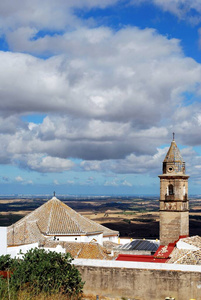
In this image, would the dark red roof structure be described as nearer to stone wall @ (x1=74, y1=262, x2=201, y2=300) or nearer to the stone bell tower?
the stone bell tower

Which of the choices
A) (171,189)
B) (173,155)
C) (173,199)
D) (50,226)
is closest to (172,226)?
(173,199)

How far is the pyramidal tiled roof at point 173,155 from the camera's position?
29.4 meters

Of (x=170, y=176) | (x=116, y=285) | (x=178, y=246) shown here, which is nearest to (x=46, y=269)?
(x=116, y=285)

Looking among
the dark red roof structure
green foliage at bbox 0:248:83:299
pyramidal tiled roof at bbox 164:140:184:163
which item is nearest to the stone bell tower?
pyramidal tiled roof at bbox 164:140:184:163

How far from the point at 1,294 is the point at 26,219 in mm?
20017

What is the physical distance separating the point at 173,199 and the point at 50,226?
9651mm

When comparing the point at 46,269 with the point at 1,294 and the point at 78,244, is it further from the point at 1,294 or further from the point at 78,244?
the point at 78,244

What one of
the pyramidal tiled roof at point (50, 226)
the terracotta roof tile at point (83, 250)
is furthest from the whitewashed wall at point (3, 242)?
the terracotta roof tile at point (83, 250)

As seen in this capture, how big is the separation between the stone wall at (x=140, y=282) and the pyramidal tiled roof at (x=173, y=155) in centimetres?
1014

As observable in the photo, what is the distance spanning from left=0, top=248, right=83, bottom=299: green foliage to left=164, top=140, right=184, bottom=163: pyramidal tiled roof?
13.4 metres

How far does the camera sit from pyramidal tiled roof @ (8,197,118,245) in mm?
29141

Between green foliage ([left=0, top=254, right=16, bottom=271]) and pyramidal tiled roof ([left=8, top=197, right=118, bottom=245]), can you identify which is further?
pyramidal tiled roof ([left=8, top=197, right=118, bottom=245])

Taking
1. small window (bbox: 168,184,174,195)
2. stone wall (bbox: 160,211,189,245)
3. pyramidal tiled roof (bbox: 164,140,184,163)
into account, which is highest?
pyramidal tiled roof (bbox: 164,140,184,163)

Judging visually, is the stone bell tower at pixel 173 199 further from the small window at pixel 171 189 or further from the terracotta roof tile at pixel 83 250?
the terracotta roof tile at pixel 83 250
